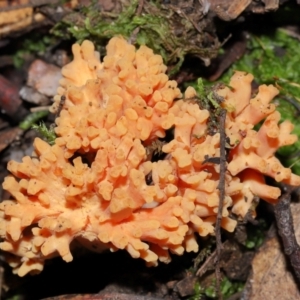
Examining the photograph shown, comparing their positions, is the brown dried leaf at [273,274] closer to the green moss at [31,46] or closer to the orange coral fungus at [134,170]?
the orange coral fungus at [134,170]

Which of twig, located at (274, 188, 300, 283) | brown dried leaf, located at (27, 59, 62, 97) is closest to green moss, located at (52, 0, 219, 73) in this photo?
Result: brown dried leaf, located at (27, 59, 62, 97)

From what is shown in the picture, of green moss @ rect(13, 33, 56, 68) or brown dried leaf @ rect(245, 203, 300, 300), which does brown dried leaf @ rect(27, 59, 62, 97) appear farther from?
brown dried leaf @ rect(245, 203, 300, 300)

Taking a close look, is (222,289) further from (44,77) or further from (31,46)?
(31,46)

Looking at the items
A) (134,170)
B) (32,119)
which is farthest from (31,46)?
(134,170)

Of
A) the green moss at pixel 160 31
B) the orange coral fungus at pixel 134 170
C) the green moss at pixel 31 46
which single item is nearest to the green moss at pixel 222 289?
the orange coral fungus at pixel 134 170

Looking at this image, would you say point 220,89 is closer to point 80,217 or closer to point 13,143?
point 80,217

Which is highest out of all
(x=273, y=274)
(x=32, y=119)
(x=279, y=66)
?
(x=279, y=66)
